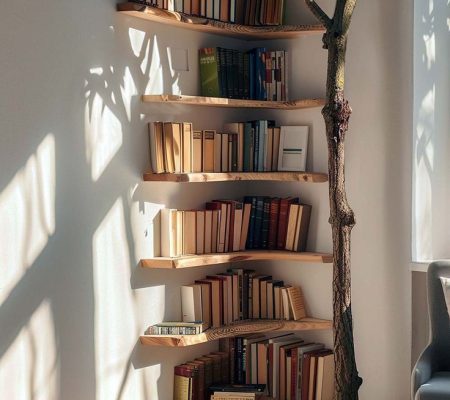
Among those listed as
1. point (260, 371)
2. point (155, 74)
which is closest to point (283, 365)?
point (260, 371)

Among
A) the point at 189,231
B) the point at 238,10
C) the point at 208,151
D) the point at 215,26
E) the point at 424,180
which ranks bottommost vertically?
the point at 189,231

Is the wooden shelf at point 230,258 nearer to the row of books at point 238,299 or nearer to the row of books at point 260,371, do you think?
the row of books at point 238,299

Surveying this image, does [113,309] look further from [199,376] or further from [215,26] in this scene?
[215,26]

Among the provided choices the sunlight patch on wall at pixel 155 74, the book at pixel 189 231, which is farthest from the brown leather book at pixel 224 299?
the sunlight patch on wall at pixel 155 74

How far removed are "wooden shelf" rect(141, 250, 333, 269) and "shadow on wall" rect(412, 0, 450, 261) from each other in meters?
0.52

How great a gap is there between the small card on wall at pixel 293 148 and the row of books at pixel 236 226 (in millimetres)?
183

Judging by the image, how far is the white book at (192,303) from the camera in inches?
179

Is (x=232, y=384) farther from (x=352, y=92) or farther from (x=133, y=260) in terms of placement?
(x=352, y=92)

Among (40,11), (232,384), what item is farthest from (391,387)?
(40,11)

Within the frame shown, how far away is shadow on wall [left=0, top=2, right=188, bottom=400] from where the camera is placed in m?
3.73

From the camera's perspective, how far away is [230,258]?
4.60 m

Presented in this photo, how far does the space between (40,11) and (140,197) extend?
1.04m

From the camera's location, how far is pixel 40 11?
3.78 meters

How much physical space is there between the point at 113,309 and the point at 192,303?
488mm
